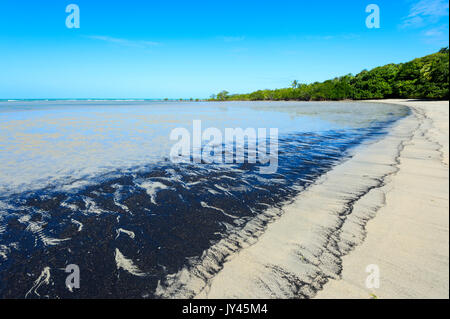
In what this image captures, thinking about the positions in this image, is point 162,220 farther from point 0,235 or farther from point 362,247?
point 362,247

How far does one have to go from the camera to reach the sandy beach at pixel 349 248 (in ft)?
7.80

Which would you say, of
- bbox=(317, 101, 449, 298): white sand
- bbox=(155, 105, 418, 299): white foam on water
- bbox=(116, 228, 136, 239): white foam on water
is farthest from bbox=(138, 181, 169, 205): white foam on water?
bbox=(317, 101, 449, 298): white sand

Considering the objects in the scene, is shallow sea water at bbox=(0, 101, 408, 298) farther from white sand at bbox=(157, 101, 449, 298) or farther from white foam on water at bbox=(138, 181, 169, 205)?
white sand at bbox=(157, 101, 449, 298)

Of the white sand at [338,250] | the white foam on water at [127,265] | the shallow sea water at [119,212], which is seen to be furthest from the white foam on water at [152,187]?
the white sand at [338,250]

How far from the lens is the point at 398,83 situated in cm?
7025

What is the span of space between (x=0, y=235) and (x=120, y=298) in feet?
8.78

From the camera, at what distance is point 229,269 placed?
8.89ft

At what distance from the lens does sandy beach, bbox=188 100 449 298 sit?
7.80 feet

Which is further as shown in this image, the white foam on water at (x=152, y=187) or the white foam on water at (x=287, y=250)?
the white foam on water at (x=152, y=187)

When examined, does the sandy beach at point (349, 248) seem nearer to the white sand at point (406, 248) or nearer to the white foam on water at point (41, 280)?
the white sand at point (406, 248)

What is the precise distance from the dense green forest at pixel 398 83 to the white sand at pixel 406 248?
64.3 meters

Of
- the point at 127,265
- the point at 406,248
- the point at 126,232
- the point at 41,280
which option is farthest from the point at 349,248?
the point at 41,280

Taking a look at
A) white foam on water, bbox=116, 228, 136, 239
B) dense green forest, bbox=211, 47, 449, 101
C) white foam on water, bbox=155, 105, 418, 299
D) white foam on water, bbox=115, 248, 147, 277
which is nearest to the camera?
white foam on water, bbox=155, 105, 418, 299

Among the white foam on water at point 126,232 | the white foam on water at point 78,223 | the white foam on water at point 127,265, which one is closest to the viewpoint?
the white foam on water at point 127,265
